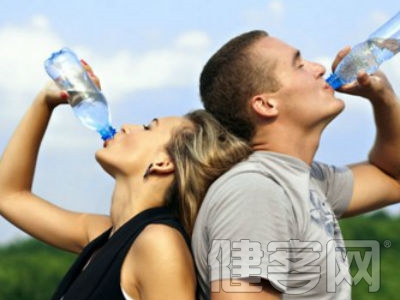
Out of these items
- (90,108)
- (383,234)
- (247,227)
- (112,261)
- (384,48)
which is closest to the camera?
(247,227)

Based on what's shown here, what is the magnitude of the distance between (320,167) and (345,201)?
14cm

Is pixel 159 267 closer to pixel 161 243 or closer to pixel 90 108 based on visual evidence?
pixel 161 243

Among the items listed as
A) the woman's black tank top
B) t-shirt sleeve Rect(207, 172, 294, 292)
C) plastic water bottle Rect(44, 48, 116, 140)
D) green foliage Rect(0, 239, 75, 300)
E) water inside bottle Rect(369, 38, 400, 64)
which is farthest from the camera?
green foliage Rect(0, 239, 75, 300)

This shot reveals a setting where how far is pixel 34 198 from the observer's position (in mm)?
3658

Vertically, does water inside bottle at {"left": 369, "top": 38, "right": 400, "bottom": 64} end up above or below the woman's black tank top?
above

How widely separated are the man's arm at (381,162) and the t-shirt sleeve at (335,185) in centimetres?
3

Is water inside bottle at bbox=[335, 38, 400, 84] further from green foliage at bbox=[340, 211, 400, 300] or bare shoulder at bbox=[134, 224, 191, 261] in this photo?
green foliage at bbox=[340, 211, 400, 300]

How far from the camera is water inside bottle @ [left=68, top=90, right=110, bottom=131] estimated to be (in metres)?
3.55

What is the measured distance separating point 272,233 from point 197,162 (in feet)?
1.25

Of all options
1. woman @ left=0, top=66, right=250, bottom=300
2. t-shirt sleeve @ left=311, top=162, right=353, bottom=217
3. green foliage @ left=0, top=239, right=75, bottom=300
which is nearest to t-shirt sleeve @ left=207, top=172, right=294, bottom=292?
woman @ left=0, top=66, right=250, bottom=300

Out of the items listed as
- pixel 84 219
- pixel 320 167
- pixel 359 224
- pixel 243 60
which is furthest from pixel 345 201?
pixel 359 224

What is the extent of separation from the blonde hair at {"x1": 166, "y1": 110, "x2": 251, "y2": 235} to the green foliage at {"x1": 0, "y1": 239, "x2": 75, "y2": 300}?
498 cm

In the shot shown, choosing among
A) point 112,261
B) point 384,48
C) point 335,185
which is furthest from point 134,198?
point 384,48

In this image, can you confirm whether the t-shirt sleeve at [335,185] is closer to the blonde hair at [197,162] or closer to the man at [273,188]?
the man at [273,188]
